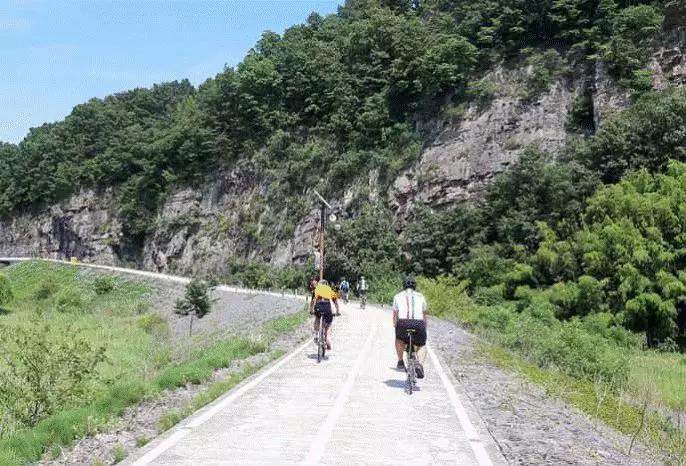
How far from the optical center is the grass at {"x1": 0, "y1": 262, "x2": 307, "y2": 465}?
27.6 feet

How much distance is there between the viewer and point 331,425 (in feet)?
27.0

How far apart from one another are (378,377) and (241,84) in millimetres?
59979

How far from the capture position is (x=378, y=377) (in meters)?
12.5

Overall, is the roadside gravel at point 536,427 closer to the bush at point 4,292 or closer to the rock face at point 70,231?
the bush at point 4,292

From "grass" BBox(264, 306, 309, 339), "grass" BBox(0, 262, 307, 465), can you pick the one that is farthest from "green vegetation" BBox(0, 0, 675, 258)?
"grass" BBox(264, 306, 309, 339)

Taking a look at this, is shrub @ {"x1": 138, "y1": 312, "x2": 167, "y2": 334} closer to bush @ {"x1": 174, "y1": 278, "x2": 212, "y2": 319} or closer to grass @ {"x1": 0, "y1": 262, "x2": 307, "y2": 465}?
grass @ {"x1": 0, "y1": 262, "x2": 307, "y2": 465}

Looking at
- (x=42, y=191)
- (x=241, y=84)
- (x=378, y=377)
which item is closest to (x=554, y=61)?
(x=241, y=84)

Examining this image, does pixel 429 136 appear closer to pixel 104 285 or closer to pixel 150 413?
pixel 104 285

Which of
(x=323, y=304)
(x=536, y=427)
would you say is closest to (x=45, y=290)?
(x=323, y=304)

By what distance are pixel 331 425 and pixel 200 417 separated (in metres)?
1.86

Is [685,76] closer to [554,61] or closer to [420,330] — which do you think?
[554,61]

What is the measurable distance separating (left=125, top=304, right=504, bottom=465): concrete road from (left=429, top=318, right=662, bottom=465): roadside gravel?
1.01ft

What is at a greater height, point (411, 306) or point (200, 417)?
point (411, 306)

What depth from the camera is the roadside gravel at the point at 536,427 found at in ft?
24.0
